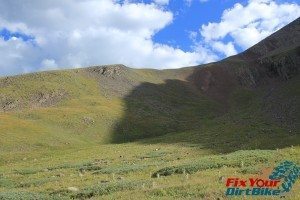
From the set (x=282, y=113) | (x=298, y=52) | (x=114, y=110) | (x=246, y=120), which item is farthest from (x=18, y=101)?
(x=298, y=52)

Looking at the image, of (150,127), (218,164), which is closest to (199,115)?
(150,127)

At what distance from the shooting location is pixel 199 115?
12100 cm

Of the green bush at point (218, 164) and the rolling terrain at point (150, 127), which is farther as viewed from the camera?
the green bush at point (218, 164)

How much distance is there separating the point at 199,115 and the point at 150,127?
23.8 metres

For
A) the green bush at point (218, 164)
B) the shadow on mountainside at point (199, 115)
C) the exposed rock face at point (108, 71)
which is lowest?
the green bush at point (218, 164)

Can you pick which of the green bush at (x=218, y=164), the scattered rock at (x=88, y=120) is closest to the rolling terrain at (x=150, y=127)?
the green bush at (x=218, y=164)

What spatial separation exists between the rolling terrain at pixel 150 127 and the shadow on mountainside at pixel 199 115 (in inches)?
13.1

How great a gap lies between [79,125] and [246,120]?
33.8 metres

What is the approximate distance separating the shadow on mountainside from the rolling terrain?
334 mm

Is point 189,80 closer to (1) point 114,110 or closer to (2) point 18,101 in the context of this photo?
(1) point 114,110

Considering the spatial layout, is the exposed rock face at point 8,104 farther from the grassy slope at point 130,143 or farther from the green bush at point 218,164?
the green bush at point 218,164

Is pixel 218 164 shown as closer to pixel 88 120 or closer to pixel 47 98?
pixel 88 120

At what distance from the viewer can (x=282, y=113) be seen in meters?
95.6

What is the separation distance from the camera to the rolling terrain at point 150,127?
27.3m
